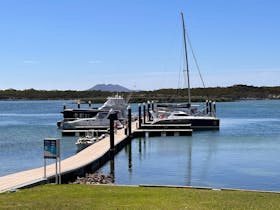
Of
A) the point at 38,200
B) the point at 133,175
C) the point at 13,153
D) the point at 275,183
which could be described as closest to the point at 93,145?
the point at 13,153

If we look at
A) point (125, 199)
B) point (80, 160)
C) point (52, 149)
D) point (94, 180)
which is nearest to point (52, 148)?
point (52, 149)

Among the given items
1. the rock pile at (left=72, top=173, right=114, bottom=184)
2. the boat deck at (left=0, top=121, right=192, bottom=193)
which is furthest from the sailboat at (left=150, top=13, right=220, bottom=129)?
the rock pile at (left=72, top=173, right=114, bottom=184)

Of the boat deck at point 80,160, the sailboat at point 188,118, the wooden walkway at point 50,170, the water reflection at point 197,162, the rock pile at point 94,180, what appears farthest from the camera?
the sailboat at point 188,118

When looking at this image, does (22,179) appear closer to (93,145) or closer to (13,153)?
(93,145)

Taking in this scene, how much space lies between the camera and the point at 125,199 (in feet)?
47.2

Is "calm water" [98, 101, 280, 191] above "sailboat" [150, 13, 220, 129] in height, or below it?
below

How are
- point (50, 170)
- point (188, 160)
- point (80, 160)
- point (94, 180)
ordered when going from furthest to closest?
point (188, 160)
point (80, 160)
point (94, 180)
point (50, 170)

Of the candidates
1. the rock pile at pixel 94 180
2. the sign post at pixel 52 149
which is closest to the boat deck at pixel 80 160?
the rock pile at pixel 94 180

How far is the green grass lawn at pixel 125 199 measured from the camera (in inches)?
518

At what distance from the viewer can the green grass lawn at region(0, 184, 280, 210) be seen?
13.1 meters

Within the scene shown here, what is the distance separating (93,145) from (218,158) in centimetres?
897

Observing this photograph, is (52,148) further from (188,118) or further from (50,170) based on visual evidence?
(188,118)

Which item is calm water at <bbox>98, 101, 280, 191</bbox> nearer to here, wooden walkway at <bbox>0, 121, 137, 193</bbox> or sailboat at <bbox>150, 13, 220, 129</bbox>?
wooden walkway at <bbox>0, 121, 137, 193</bbox>

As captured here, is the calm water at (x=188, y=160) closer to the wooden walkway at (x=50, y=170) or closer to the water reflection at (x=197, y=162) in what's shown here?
the water reflection at (x=197, y=162)
